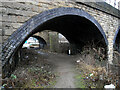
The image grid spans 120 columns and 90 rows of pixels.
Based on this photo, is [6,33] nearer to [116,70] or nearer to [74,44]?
[116,70]

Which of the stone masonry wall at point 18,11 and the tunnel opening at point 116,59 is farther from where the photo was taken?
the tunnel opening at point 116,59

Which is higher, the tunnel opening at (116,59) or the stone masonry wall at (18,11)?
the stone masonry wall at (18,11)

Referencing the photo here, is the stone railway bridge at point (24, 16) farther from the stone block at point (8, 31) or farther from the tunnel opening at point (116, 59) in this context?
the tunnel opening at point (116, 59)

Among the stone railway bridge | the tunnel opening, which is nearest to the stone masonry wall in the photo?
the stone railway bridge

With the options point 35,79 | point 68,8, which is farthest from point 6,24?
point 68,8

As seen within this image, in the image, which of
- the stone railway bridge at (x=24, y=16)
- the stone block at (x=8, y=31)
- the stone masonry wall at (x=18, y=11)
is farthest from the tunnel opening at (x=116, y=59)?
the stone block at (x=8, y=31)

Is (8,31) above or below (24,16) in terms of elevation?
below

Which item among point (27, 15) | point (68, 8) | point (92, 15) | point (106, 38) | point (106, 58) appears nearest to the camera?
point (27, 15)

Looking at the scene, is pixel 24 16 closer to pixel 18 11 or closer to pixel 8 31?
pixel 18 11

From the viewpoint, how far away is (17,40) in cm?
252

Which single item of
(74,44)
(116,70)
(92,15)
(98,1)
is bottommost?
(116,70)

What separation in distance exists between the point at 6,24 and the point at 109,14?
5.88 meters

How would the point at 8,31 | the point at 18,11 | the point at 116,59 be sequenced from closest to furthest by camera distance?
the point at 8,31
the point at 18,11
the point at 116,59

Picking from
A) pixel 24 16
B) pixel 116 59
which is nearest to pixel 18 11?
pixel 24 16
